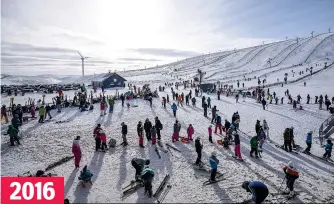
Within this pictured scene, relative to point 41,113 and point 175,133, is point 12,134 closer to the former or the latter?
point 41,113

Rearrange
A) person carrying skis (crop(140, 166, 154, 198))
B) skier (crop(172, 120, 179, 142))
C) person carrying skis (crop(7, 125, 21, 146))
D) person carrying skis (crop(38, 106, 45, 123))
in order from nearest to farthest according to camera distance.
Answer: person carrying skis (crop(140, 166, 154, 198))
person carrying skis (crop(7, 125, 21, 146))
skier (crop(172, 120, 179, 142))
person carrying skis (crop(38, 106, 45, 123))

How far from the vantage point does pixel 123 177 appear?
11.4 meters

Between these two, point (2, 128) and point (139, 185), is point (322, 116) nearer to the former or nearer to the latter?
point (139, 185)

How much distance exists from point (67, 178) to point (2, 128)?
37.3 feet

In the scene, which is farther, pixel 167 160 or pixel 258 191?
pixel 167 160

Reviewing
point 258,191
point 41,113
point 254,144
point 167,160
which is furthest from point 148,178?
point 41,113

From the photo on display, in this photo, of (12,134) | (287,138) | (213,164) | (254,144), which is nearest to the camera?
(213,164)

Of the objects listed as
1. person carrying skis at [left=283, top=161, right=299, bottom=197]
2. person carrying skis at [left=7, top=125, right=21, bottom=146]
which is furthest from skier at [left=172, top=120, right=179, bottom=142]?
person carrying skis at [left=7, top=125, right=21, bottom=146]

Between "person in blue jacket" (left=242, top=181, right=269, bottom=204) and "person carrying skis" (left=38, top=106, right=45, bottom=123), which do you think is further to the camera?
"person carrying skis" (left=38, top=106, right=45, bottom=123)

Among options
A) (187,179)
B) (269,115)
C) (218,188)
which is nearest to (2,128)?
(187,179)

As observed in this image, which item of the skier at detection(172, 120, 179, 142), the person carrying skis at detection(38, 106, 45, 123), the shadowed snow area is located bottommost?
the shadowed snow area

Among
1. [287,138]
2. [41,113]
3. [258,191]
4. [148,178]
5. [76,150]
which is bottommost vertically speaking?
[258,191]

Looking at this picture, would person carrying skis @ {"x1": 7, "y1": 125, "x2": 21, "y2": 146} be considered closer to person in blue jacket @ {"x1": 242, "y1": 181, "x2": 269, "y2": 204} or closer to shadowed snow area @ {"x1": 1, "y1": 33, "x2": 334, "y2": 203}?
shadowed snow area @ {"x1": 1, "y1": 33, "x2": 334, "y2": 203}

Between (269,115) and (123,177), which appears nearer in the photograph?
(123,177)
